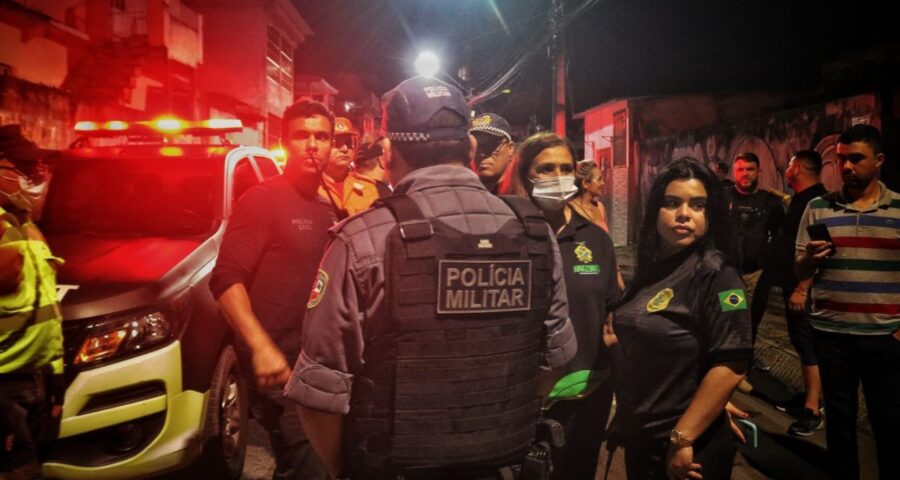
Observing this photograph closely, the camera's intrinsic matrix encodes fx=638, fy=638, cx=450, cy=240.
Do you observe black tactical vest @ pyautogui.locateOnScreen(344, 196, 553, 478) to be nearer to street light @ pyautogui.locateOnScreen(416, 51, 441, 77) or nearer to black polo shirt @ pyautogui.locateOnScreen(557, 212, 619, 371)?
black polo shirt @ pyautogui.locateOnScreen(557, 212, 619, 371)

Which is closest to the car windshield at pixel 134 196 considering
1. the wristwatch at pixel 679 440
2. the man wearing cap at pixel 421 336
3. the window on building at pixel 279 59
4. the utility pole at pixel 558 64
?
the man wearing cap at pixel 421 336

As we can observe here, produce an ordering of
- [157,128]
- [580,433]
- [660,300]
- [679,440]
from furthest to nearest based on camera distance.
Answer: [157,128] → [580,433] → [660,300] → [679,440]

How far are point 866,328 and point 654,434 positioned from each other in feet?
6.66

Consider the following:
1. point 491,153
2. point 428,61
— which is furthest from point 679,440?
point 428,61

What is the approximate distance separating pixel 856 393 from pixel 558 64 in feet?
52.2

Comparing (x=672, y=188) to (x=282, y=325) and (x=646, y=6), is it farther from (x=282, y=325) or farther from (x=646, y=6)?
(x=646, y=6)

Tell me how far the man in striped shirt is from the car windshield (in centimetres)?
410

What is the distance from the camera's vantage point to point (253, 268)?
3.26 meters

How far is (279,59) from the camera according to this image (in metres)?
29.4

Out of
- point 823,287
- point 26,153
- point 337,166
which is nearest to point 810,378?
point 823,287

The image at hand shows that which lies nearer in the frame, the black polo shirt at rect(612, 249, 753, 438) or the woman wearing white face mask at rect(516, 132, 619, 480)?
the black polo shirt at rect(612, 249, 753, 438)

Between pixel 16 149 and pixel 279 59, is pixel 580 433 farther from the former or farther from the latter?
pixel 279 59

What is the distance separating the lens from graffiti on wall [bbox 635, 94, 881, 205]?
32.5ft

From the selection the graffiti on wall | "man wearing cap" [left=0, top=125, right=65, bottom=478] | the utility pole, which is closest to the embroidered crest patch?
"man wearing cap" [left=0, top=125, right=65, bottom=478]
